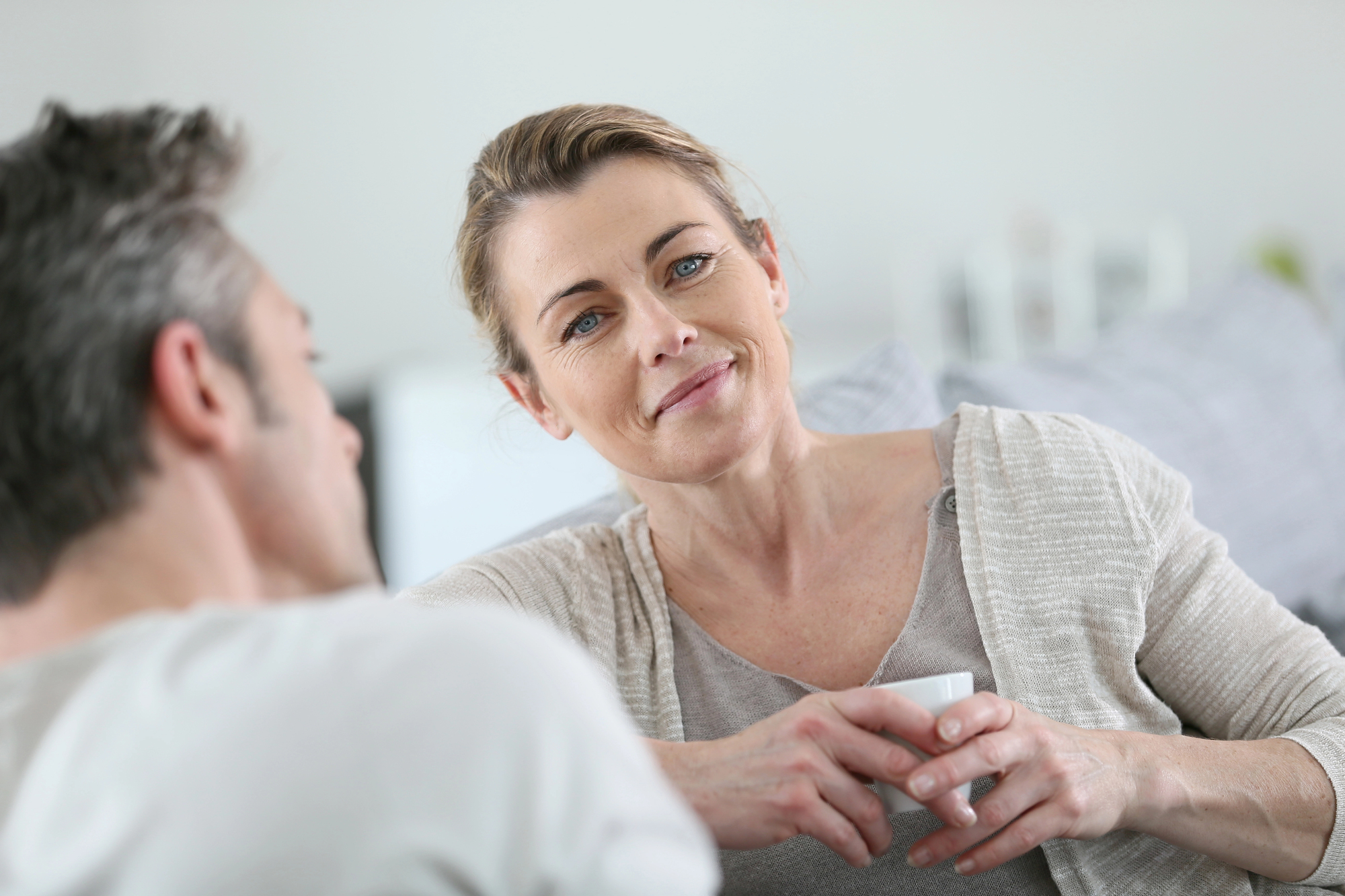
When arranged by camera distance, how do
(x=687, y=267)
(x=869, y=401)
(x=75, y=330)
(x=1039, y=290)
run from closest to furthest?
(x=75, y=330) < (x=687, y=267) < (x=869, y=401) < (x=1039, y=290)

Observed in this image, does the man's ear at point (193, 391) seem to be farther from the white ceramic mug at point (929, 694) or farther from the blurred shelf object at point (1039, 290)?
the blurred shelf object at point (1039, 290)

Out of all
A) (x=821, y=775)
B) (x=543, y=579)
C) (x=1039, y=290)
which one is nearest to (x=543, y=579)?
(x=543, y=579)

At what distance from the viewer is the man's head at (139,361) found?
0.65 meters

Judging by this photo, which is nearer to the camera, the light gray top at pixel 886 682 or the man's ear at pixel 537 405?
the light gray top at pixel 886 682

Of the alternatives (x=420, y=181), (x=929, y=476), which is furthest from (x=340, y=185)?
(x=929, y=476)

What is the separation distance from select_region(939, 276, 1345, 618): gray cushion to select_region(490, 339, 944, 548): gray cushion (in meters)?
0.12

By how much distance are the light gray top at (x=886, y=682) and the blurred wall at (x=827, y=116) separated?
1.93 m

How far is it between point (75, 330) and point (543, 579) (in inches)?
29.5

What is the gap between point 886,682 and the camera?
123 centimetres

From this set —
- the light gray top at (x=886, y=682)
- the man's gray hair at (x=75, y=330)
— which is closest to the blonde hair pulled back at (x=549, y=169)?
the light gray top at (x=886, y=682)

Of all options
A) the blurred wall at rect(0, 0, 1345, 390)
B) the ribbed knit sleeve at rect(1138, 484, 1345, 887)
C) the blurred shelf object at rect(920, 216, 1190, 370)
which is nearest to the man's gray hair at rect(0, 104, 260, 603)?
the ribbed knit sleeve at rect(1138, 484, 1345, 887)

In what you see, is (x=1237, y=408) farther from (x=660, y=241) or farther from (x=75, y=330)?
(x=75, y=330)

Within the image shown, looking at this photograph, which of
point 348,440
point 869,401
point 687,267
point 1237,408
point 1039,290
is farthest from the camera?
point 1039,290

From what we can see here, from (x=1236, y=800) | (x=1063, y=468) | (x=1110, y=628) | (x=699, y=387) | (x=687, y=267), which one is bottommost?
(x=1236, y=800)
